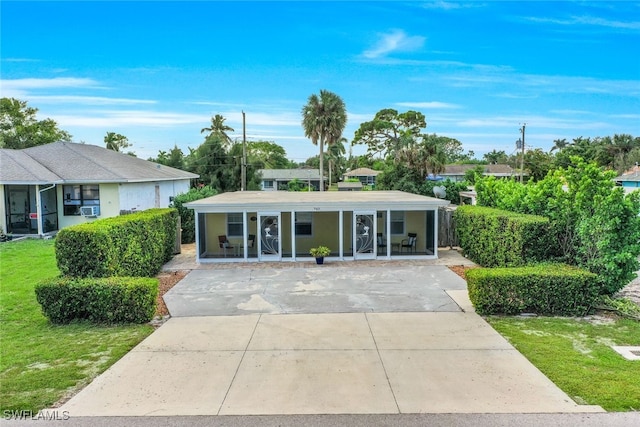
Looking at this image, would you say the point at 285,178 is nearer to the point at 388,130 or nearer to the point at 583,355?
→ the point at 388,130

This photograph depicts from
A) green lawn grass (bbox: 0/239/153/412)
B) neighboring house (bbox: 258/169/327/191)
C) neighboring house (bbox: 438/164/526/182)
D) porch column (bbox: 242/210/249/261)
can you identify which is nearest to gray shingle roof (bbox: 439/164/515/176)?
neighboring house (bbox: 438/164/526/182)

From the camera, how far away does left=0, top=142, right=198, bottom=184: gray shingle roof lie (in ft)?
63.2

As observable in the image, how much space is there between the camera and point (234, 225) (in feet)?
53.8

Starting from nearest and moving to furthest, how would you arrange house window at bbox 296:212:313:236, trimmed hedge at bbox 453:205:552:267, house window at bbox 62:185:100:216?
1. trimmed hedge at bbox 453:205:552:267
2. house window at bbox 296:212:313:236
3. house window at bbox 62:185:100:216

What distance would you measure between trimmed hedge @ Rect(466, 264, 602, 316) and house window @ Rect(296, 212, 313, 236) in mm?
8347

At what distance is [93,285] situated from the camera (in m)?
8.02

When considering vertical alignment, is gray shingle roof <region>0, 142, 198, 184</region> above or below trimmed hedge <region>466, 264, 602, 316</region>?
above

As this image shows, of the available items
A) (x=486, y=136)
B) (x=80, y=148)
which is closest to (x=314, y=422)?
(x=80, y=148)

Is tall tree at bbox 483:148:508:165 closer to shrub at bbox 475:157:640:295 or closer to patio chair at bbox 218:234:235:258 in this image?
patio chair at bbox 218:234:235:258

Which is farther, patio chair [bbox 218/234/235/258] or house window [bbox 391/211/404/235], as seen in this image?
house window [bbox 391/211/404/235]

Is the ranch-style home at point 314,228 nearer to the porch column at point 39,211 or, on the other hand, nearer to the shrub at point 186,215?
the shrub at point 186,215

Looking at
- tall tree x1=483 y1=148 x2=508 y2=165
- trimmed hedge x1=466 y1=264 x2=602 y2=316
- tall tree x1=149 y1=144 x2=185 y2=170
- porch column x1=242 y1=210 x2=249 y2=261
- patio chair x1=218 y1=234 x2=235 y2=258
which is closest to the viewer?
trimmed hedge x1=466 y1=264 x2=602 y2=316

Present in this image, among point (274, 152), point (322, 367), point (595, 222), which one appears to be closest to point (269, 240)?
point (322, 367)

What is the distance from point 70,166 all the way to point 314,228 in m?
13.9
